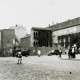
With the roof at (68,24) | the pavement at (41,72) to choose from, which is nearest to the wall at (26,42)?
the roof at (68,24)

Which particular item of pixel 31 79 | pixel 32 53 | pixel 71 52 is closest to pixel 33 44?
pixel 32 53

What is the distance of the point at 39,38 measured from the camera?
8969 centimetres

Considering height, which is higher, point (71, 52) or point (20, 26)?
point (20, 26)

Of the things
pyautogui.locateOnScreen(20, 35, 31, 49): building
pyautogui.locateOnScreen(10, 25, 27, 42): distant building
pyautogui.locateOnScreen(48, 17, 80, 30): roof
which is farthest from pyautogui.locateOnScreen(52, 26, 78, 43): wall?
pyautogui.locateOnScreen(10, 25, 27, 42): distant building

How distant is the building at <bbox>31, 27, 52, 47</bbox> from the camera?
89.9 meters

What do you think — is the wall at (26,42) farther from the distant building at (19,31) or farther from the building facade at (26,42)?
the distant building at (19,31)

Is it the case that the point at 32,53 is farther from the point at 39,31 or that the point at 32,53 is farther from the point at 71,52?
the point at 71,52

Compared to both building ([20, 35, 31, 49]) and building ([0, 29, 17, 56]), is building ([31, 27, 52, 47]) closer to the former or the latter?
building ([20, 35, 31, 49])

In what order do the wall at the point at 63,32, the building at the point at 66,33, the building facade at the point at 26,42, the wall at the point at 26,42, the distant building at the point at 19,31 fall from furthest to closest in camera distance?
the distant building at the point at 19,31 → the wall at the point at 26,42 → the building facade at the point at 26,42 → the wall at the point at 63,32 → the building at the point at 66,33

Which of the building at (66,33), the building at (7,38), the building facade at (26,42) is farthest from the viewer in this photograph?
the building facade at (26,42)

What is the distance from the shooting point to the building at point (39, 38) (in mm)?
89875

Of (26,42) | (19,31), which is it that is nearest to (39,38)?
(26,42)

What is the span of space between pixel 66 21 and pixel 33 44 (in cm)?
2308

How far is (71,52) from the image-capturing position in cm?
4034
